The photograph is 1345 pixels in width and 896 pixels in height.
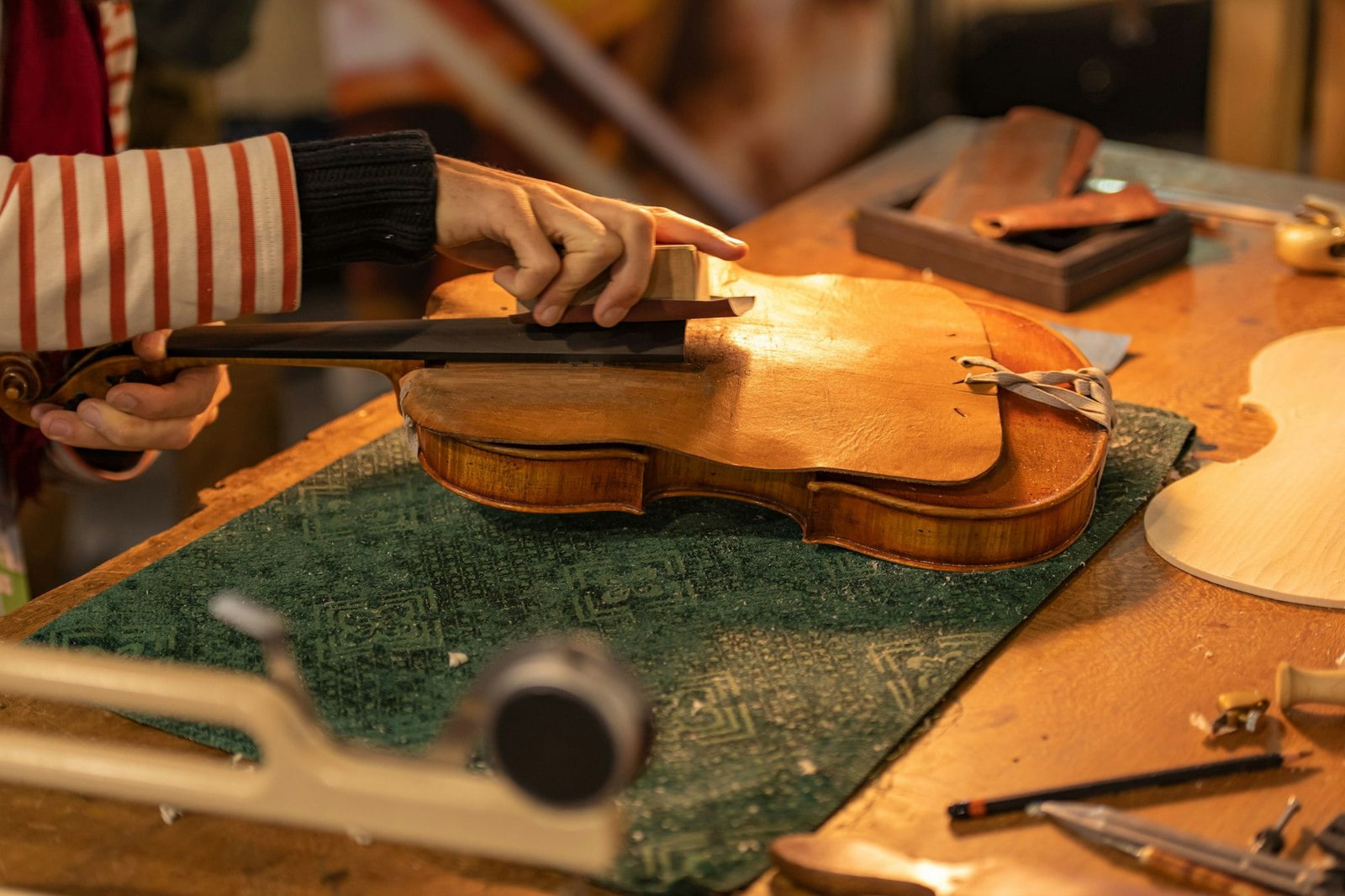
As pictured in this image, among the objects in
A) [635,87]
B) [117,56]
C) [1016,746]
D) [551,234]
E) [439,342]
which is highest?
[117,56]

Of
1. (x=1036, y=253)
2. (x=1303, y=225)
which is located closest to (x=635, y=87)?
(x=1036, y=253)

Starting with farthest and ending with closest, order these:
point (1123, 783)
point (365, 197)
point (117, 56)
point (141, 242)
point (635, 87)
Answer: point (635, 87), point (117, 56), point (365, 197), point (141, 242), point (1123, 783)

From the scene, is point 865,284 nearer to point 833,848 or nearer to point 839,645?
point 839,645

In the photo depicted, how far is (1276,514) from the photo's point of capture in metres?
1.33

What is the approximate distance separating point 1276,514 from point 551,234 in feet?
2.66

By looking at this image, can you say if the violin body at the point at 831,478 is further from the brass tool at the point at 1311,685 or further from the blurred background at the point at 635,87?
the blurred background at the point at 635,87

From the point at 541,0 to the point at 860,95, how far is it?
4.29 ft

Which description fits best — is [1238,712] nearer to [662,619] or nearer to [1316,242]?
[662,619]

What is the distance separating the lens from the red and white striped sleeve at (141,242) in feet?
3.76

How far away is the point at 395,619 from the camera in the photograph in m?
1.23

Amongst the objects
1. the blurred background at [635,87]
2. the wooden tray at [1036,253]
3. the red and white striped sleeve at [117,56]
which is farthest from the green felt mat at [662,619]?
the blurred background at [635,87]

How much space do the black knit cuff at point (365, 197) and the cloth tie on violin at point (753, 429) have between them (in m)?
0.10

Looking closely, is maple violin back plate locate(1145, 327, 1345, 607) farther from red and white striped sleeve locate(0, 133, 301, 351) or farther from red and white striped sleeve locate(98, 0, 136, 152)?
red and white striped sleeve locate(98, 0, 136, 152)

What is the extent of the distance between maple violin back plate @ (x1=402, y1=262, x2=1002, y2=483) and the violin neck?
2 centimetres
